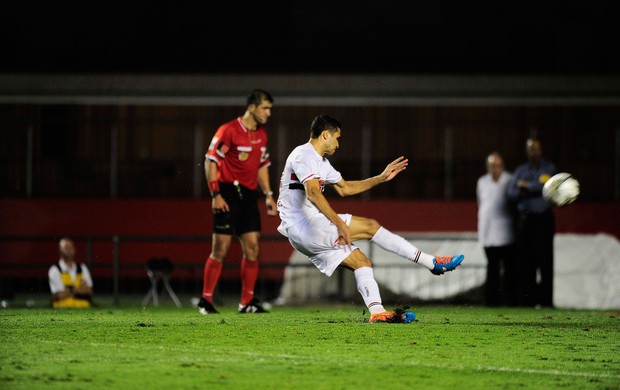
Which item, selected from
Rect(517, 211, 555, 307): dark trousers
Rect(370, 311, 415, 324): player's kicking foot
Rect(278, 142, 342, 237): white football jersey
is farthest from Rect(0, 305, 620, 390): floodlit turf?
Rect(517, 211, 555, 307): dark trousers

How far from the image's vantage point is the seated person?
54.0ft

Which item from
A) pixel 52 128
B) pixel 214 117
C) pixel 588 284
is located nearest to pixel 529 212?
pixel 588 284

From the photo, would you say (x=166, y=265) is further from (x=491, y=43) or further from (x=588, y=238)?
(x=491, y=43)

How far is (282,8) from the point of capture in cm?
2483

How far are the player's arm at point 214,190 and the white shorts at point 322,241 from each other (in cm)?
190

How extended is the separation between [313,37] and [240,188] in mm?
11896

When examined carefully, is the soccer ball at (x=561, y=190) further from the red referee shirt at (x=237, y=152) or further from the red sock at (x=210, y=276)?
the red sock at (x=210, y=276)

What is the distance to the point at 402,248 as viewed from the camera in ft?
36.3

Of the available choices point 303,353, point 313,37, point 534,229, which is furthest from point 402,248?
point 313,37

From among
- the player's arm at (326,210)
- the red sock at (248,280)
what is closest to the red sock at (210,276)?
the red sock at (248,280)

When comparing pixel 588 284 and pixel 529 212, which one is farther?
pixel 588 284

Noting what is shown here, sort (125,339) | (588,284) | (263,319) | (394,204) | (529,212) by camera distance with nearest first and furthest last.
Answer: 1. (125,339)
2. (263,319)
3. (529,212)
4. (588,284)
5. (394,204)

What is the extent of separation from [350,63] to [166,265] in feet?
26.1

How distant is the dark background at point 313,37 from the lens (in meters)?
24.2
